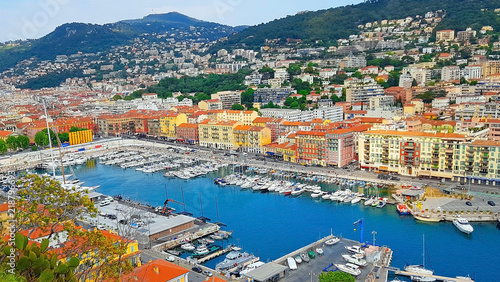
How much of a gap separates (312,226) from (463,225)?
16.0 ft

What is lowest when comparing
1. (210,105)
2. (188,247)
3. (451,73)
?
(188,247)

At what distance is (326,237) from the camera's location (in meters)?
13.9

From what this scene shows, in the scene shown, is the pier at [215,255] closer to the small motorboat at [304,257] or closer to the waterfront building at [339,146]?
the small motorboat at [304,257]

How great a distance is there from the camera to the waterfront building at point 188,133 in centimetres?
3156

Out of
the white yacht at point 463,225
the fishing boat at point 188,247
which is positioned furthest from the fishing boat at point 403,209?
the fishing boat at point 188,247

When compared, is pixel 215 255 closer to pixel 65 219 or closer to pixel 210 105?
pixel 65 219

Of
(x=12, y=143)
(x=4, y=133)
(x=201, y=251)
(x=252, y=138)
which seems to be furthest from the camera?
(x=4, y=133)

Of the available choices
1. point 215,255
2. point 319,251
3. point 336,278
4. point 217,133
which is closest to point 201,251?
point 215,255

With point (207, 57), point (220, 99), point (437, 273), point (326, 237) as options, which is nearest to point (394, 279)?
point (437, 273)

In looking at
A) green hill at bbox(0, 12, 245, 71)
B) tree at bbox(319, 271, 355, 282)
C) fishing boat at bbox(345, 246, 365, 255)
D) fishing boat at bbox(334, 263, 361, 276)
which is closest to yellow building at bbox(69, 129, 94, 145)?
fishing boat at bbox(345, 246, 365, 255)

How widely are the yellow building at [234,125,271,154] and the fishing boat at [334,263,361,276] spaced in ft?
52.0

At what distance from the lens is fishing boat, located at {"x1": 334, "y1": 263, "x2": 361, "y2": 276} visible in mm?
11273

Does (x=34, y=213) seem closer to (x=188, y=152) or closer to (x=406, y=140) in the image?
(x=406, y=140)

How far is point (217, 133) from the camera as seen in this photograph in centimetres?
2958
